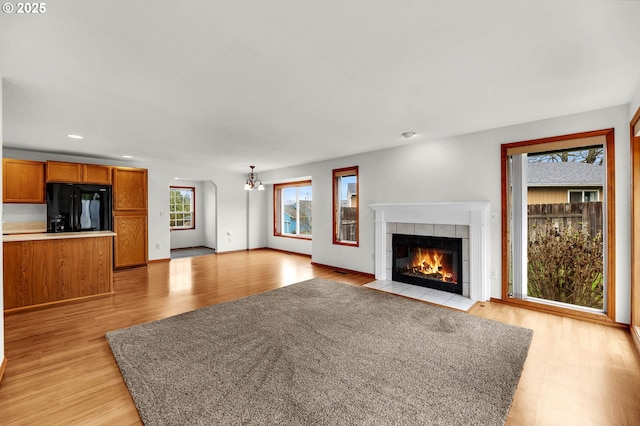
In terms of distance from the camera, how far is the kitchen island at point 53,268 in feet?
11.4

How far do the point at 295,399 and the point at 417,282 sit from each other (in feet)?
10.8

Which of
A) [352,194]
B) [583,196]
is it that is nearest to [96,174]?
[352,194]

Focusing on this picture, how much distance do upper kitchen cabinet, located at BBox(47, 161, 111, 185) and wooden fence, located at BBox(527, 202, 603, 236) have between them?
24.5 feet

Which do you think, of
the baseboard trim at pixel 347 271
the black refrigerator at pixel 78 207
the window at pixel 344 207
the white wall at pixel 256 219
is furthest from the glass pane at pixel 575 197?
the black refrigerator at pixel 78 207

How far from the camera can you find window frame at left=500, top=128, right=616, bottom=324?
3039 mm

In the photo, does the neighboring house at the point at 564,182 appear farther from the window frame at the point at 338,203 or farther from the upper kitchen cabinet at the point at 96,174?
the upper kitchen cabinet at the point at 96,174

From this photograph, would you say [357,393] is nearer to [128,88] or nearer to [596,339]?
[596,339]

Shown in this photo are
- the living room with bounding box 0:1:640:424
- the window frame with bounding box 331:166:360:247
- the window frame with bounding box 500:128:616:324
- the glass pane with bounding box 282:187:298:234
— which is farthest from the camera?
the glass pane with bounding box 282:187:298:234

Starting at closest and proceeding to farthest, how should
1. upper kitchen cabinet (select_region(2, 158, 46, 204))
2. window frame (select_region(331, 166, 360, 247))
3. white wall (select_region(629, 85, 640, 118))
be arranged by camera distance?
white wall (select_region(629, 85, 640, 118)) → upper kitchen cabinet (select_region(2, 158, 46, 204)) → window frame (select_region(331, 166, 360, 247))

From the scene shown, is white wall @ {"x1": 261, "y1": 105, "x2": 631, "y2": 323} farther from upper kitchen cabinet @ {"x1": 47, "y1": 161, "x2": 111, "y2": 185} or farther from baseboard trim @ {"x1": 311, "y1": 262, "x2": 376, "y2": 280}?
upper kitchen cabinet @ {"x1": 47, "y1": 161, "x2": 111, "y2": 185}

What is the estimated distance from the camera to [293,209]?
28.0 feet

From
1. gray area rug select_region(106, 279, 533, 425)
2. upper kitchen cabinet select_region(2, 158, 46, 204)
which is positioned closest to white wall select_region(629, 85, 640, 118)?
gray area rug select_region(106, 279, 533, 425)

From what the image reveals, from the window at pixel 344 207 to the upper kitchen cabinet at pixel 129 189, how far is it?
4.25 m

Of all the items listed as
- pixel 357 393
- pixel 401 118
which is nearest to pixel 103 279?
pixel 357 393
